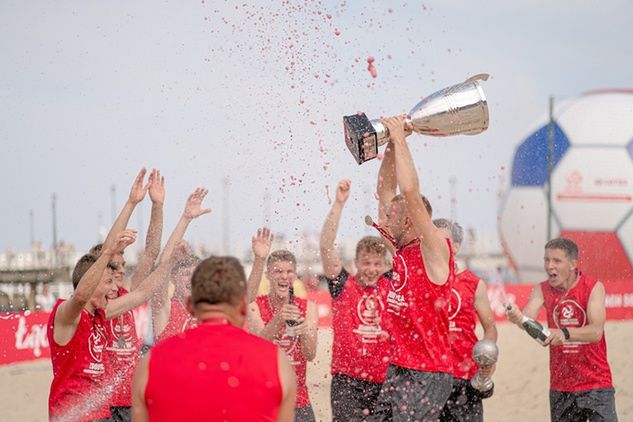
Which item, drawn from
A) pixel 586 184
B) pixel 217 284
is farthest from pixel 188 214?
pixel 586 184

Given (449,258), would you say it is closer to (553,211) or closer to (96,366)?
(96,366)

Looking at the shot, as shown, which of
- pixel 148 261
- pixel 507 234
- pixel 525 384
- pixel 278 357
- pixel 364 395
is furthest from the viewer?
pixel 507 234

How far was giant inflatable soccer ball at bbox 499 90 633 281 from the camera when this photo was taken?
1997 centimetres

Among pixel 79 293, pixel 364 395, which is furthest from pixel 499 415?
pixel 79 293

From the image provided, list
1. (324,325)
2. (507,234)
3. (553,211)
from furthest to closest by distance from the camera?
(507,234), (553,211), (324,325)

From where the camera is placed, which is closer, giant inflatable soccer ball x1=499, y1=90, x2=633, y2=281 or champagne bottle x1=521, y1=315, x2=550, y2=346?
champagne bottle x1=521, y1=315, x2=550, y2=346

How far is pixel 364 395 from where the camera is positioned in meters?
6.72

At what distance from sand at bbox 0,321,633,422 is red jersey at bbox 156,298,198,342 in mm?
3283

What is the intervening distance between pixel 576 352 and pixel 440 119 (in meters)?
2.69

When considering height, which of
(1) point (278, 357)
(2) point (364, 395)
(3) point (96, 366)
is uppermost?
(1) point (278, 357)

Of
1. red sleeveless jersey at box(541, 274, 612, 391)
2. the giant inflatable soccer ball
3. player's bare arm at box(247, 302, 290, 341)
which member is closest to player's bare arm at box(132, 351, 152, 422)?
player's bare arm at box(247, 302, 290, 341)

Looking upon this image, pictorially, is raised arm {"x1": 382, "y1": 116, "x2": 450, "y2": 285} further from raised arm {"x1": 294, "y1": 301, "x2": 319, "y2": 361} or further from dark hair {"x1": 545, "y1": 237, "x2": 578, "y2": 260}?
dark hair {"x1": 545, "y1": 237, "x2": 578, "y2": 260}

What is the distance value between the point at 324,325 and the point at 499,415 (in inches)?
294

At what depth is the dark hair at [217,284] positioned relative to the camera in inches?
124
